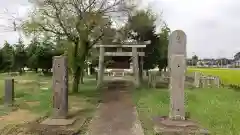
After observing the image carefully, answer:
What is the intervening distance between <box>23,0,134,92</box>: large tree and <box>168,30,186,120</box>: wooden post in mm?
7235

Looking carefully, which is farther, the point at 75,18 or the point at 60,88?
the point at 75,18

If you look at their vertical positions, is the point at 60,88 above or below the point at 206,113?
above

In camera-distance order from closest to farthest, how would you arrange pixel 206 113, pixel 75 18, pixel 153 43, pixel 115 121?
pixel 115 121, pixel 206 113, pixel 75 18, pixel 153 43

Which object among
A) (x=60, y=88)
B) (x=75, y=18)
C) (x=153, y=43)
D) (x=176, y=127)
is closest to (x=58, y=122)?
(x=60, y=88)

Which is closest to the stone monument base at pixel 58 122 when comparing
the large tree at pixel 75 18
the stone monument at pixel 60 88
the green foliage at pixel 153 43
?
the stone monument at pixel 60 88

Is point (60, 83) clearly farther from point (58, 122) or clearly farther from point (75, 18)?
point (75, 18)

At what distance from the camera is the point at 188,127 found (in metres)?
9.02

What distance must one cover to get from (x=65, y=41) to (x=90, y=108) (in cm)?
598

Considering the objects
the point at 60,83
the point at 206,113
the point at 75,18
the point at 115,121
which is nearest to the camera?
the point at 115,121

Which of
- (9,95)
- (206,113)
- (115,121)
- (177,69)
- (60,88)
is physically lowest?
(115,121)

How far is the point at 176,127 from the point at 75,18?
9394 millimetres

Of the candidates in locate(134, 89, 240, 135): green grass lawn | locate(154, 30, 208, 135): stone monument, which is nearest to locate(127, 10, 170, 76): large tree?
locate(134, 89, 240, 135): green grass lawn

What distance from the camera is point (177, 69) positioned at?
9.96 meters

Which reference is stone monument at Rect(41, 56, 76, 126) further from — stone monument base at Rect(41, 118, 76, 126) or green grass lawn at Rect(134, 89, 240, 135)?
green grass lawn at Rect(134, 89, 240, 135)
